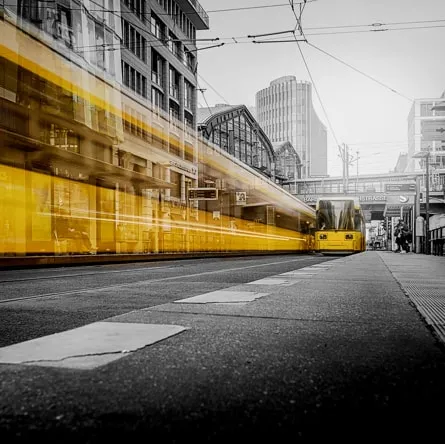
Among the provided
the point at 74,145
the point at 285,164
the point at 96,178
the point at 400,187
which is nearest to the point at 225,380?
the point at 96,178

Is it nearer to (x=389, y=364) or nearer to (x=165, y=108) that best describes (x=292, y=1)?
(x=389, y=364)

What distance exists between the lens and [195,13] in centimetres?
4347

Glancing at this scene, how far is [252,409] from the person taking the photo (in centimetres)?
169

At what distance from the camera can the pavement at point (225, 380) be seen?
4.96 ft

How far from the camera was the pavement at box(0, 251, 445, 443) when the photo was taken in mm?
1512

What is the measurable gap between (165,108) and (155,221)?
64.9ft

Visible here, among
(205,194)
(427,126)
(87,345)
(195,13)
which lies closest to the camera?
(87,345)

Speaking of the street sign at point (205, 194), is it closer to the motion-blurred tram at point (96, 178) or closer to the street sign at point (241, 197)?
the motion-blurred tram at point (96, 178)

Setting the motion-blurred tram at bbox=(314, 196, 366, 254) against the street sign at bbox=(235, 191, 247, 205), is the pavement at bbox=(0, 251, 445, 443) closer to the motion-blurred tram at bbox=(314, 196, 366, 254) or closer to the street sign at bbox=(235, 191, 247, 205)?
the street sign at bbox=(235, 191, 247, 205)

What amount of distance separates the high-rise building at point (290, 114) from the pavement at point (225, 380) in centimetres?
17068

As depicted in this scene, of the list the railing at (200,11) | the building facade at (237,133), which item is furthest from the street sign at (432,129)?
the railing at (200,11)

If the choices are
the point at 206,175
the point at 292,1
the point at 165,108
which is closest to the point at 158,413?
the point at 292,1

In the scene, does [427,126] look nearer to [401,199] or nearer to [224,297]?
[401,199]

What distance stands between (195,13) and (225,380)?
44967 millimetres
